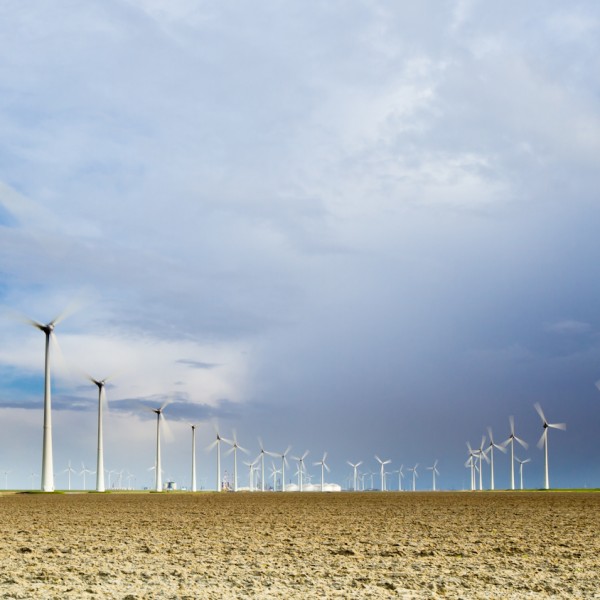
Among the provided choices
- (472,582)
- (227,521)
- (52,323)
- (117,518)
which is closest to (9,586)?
(472,582)

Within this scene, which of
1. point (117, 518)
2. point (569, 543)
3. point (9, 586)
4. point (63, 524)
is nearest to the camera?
point (9, 586)

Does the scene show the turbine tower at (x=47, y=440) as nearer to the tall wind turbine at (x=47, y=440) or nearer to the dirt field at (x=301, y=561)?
the tall wind turbine at (x=47, y=440)

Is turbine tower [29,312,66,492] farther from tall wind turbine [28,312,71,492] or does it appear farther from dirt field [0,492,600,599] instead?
dirt field [0,492,600,599]

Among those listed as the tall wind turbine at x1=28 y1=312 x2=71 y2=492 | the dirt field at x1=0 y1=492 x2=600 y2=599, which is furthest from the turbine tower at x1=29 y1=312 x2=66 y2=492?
the dirt field at x1=0 y1=492 x2=600 y2=599

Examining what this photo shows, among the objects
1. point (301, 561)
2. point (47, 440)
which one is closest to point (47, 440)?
point (47, 440)

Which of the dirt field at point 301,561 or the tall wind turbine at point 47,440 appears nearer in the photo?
the dirt field at point 301,561

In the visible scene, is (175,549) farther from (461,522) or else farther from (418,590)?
(461,522)

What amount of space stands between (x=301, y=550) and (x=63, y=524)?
18.0 meters

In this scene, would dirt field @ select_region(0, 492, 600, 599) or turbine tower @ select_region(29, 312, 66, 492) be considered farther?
turbine tower @ select_region(29, 312, 66, 492)

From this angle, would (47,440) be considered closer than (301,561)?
No

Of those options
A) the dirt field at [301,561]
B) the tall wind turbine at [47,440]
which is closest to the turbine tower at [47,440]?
the tall wind turbine at [47,440]

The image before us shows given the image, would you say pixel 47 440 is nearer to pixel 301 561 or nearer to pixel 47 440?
pixel 47 440

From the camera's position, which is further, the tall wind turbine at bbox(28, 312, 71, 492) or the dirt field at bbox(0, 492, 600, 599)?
the tall wind turbine at bbox(28, 312, 71, 492)

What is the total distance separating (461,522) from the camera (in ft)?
137
